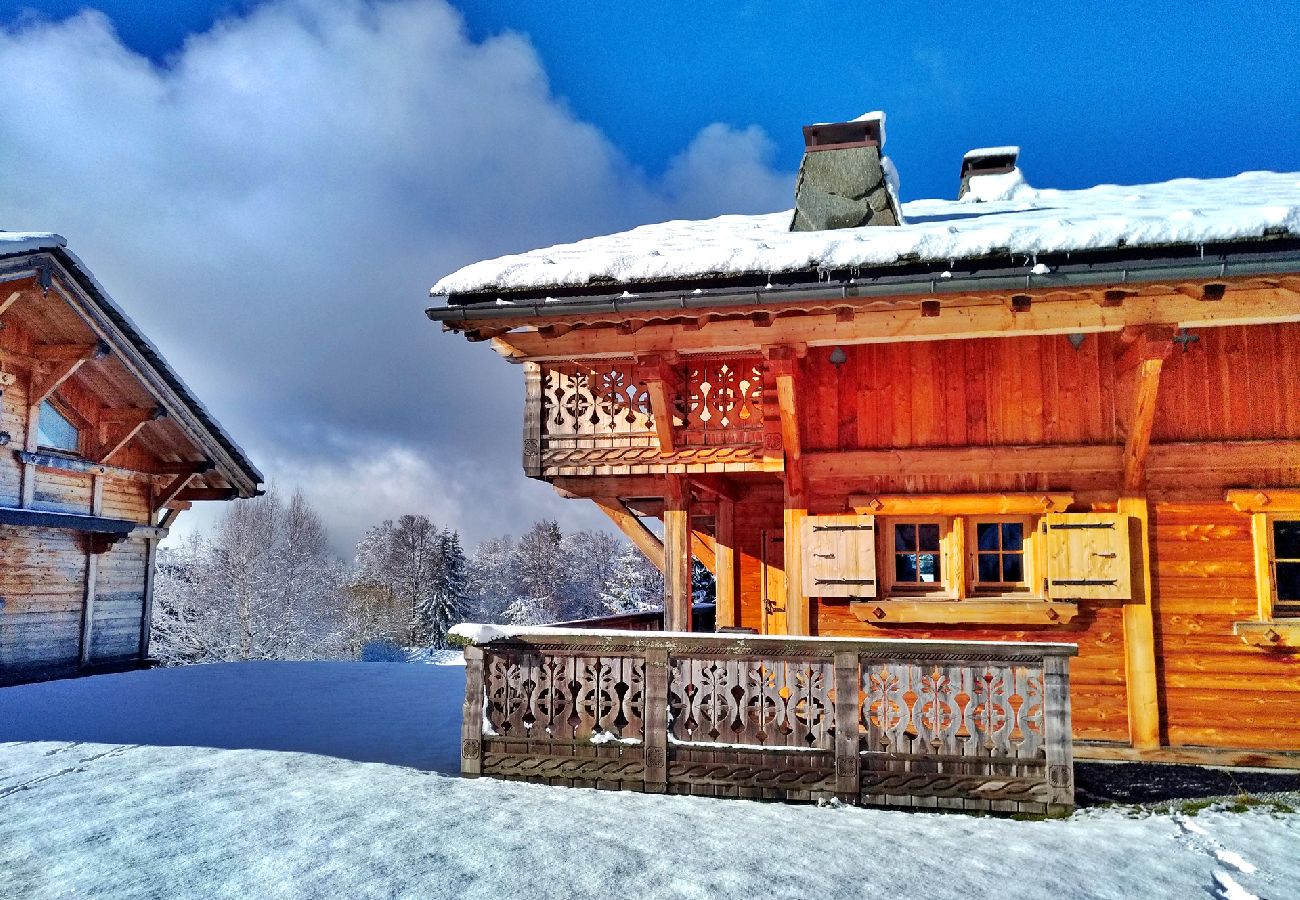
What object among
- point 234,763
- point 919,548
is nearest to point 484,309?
point 234,763

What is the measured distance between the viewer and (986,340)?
320 inches

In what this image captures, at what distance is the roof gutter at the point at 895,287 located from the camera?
609cm

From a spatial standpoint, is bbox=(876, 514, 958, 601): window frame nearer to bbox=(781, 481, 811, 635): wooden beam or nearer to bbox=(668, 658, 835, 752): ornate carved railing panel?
bbox=(781, 481, 811, 635): wooden beam

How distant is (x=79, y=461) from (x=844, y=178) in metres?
14.2

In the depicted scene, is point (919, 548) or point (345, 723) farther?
point (345, 723)

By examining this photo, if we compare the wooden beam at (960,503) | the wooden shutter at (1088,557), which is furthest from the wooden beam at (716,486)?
the wooden shutter at (1088,557)

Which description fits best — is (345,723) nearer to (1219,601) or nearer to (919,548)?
(919,548)

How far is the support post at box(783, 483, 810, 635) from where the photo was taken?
8266 millimetres

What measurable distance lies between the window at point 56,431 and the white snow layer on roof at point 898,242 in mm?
A: 11434

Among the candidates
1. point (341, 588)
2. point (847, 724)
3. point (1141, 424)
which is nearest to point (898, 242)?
point (1141, 424)

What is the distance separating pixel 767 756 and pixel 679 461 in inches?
135

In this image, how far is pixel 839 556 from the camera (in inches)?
317

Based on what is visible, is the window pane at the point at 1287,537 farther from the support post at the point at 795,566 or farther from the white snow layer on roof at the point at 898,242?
the support post at the point at 795,566

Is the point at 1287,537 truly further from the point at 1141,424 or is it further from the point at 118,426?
the point at 118,426
